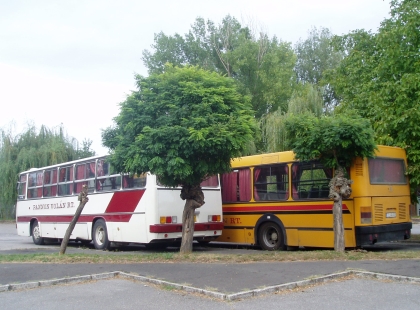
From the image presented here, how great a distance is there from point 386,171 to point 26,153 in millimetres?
32536

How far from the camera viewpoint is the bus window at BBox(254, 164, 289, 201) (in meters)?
14.8

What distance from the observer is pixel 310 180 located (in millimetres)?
14055

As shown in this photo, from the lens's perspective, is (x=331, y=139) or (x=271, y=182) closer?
(x=331, y=139)

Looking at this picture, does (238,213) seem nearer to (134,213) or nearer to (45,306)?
(134,213)

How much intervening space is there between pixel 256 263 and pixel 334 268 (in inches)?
73.4

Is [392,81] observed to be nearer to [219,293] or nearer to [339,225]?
[339,225]

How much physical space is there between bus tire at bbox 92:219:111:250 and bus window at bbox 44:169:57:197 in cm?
353

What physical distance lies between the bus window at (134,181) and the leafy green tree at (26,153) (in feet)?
82.5

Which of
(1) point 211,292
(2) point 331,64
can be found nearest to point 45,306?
(1) point 211,292

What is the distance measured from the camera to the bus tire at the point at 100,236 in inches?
667

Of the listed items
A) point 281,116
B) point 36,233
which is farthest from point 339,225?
point 281,116

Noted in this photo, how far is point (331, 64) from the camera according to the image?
50500 millimetres

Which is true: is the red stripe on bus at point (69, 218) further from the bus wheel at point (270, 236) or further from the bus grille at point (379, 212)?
the bus grille at point (379, 212)

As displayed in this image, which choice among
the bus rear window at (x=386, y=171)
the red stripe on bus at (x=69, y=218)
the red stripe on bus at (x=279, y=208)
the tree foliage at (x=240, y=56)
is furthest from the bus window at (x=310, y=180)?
the tree foliage at (x=240, y=56)
